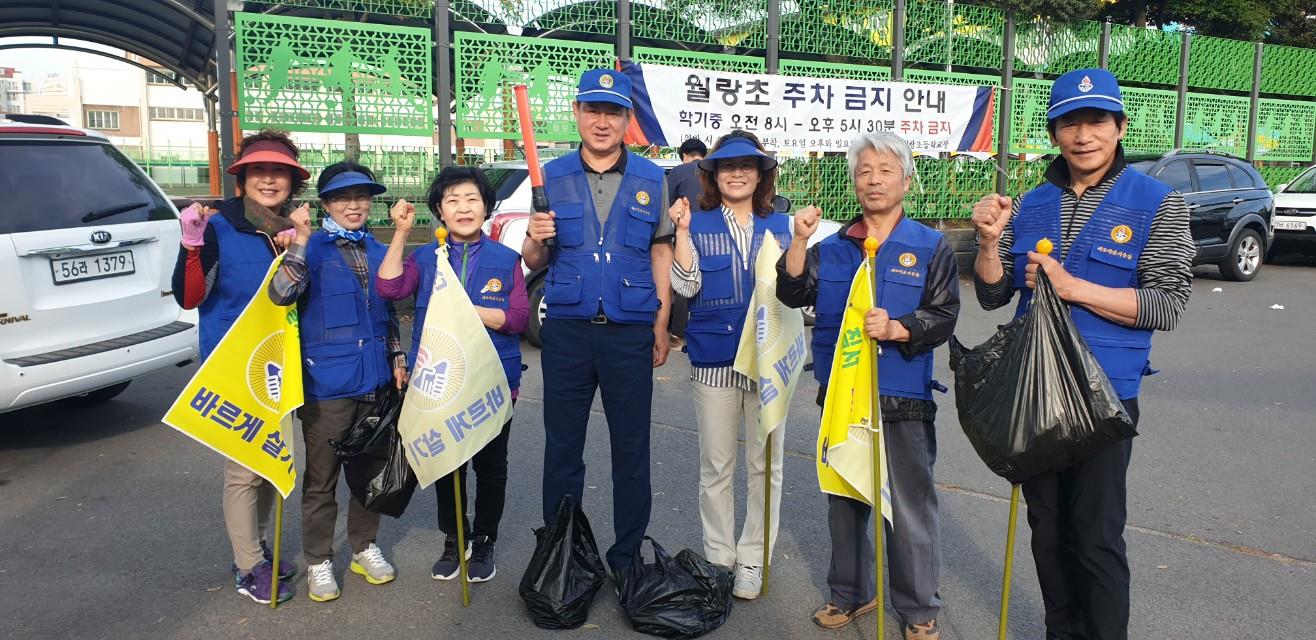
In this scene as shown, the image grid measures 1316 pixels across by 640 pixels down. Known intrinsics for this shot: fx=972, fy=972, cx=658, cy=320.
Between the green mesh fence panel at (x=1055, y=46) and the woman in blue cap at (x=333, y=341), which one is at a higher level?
the green mesh fence panel at (x=1055, y=46)

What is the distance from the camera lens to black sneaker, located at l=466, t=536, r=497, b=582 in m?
3.93

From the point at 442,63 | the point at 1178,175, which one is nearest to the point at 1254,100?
the point at 1178,175

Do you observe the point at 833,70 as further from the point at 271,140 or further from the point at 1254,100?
the point at 1254,100

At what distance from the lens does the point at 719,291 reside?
3.72m

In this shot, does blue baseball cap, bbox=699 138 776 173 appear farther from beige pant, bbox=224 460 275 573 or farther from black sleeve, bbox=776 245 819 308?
beige pant, bbox=224 460 275 573

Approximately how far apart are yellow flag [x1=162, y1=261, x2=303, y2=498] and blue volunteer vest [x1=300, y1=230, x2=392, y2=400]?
63mm

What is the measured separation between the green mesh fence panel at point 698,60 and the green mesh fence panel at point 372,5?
2.39 m

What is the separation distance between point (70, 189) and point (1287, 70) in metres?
19.9

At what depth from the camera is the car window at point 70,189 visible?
5.12 metres

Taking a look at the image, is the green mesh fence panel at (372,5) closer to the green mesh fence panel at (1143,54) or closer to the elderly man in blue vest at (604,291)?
the elderly man in blue vest at (604,291)

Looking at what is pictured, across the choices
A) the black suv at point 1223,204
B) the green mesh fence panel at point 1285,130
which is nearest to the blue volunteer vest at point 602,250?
the black suv at point 1223,204

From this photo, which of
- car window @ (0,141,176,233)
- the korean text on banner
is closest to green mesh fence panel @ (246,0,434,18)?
the korean text on banner

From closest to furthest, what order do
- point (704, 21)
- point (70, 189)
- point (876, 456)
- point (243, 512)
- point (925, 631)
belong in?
point (876, 456) < point (925, 631) < point (243, 512) < point (70, 189) < point (704, 21)

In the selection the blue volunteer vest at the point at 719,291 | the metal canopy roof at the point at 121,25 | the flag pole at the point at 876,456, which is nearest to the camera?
the flag pole at the point at 876,456
